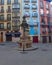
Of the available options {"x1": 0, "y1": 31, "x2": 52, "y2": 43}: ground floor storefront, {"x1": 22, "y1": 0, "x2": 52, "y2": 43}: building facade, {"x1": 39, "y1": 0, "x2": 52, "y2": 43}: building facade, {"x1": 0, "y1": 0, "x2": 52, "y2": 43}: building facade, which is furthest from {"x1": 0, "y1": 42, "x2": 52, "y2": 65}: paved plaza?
{"x1": 39, "y1": 0, "x2": 52, "y2": 43}: building facade

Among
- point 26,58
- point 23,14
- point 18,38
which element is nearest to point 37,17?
point 23,14

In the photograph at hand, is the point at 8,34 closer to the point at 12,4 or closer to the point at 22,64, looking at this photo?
the point at 12,4

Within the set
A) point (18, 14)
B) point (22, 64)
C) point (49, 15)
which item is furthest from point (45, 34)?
point (22, 64)

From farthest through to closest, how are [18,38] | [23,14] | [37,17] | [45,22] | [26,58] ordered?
[45,22] → [37,17] → [23,14] → [18,38] → [26,58]

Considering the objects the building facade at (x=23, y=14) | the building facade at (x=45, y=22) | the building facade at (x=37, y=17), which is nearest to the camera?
the building facade at (x=23, y=14)

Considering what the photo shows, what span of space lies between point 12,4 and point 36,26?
29.3ft

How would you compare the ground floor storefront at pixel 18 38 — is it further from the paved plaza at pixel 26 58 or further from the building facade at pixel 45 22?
the paved plaza at pixel 26 58

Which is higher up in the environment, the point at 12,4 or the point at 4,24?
the point at 12,4

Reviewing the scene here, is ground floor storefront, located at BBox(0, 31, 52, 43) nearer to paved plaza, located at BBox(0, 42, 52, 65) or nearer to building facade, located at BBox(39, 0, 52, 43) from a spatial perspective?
building facade, located at BBox(39, 0, 52, 43)

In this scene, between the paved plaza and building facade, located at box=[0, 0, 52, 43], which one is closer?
the paved plaza

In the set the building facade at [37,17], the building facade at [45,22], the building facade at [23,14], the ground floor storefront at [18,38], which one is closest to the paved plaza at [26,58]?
the ground floor storefront at [18,38]

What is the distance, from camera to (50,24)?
60.3 meters

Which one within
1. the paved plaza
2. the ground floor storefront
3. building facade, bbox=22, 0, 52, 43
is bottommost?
the ground floor storefront

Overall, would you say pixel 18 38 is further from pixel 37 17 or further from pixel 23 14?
pixel 37 17
